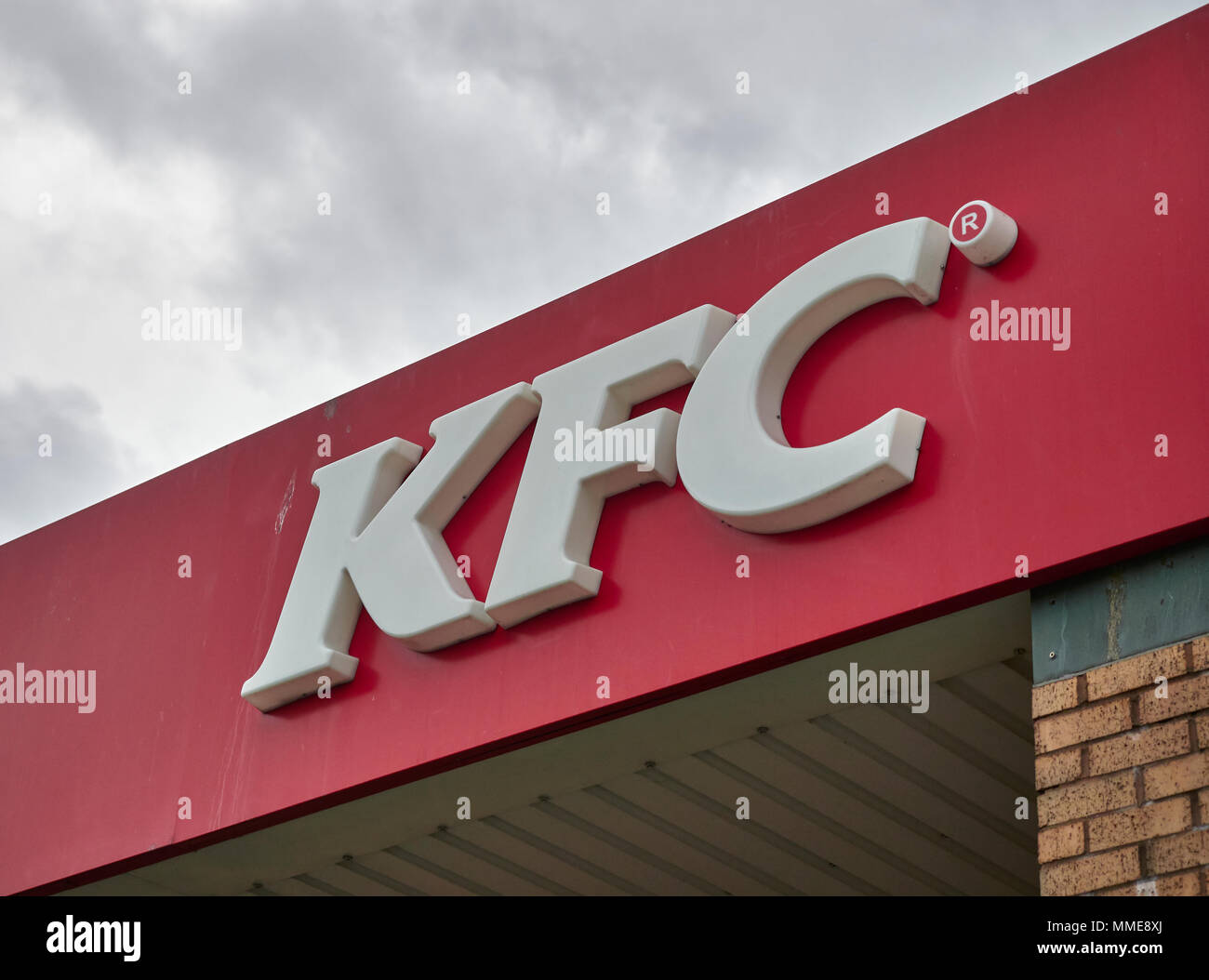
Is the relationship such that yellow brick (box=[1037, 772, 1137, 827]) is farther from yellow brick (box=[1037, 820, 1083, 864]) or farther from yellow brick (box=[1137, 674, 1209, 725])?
yellow brick (box=[1137, 674, 1209, 725])

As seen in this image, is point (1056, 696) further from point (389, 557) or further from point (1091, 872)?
point (389, 557)

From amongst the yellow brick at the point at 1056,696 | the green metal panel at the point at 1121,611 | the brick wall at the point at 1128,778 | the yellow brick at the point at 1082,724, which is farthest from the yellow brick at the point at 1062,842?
the green metal panel at the point at 1121,611

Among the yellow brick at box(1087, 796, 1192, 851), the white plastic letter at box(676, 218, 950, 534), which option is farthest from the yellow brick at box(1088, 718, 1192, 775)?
the white plastic letter at box(676, 218, 950, 534)

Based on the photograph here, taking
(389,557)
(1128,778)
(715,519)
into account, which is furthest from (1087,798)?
(389,557)

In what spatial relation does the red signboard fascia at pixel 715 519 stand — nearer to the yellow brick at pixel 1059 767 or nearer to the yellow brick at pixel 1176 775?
the yellow brick at pixel 1059 767

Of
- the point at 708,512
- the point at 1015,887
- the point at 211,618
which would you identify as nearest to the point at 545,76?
the point at 211,618

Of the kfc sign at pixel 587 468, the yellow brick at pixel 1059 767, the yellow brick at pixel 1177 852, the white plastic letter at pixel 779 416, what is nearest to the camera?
the yellow brick at pixel 1177 852

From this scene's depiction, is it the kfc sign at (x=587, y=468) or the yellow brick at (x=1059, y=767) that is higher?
the kfc sign at (x=587, y=468)

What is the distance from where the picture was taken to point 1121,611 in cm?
459

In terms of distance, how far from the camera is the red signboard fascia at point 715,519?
15.6 ft

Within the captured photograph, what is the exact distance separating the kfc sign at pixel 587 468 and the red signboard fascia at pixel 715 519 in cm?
9

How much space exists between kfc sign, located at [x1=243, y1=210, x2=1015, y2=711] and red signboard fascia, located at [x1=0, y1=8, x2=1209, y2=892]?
9cm

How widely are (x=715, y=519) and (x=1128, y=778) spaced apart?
1779mm
